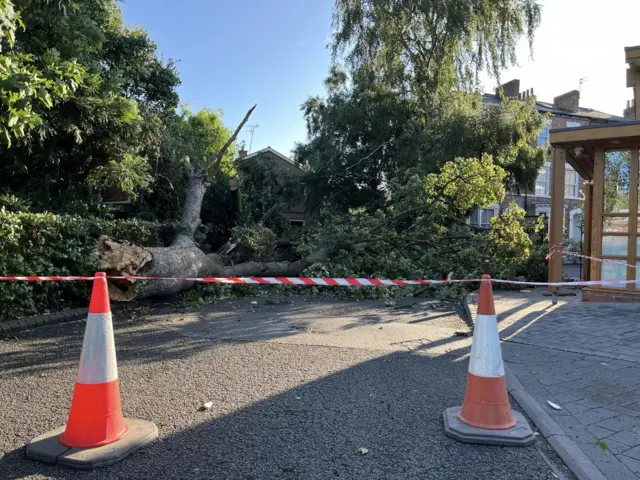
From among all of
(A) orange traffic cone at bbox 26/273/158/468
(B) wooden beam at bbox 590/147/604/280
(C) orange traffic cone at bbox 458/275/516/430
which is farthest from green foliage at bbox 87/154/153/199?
(B) wooden beam at bbox 590/147/604/280

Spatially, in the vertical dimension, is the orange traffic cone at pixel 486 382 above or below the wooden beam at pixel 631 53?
below

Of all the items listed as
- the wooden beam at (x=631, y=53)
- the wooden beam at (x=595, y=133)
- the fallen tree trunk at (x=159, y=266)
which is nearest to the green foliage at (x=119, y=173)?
the fallen tree trunk at (x=159, y=266)

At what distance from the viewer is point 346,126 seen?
21.4 meters

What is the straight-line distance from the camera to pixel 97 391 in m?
3.02

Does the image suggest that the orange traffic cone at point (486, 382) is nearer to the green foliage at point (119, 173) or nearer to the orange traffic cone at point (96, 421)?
the orange traffic cone at point (96, 421)

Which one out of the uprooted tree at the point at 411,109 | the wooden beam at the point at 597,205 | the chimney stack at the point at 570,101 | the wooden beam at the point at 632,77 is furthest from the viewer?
the chimney stack at the point at 570,101

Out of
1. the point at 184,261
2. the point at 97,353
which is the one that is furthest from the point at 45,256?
the point at 97,353

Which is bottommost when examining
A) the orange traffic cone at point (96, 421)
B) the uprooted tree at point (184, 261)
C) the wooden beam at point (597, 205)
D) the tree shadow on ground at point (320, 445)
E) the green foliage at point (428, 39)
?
the tree shadow on ground at point (320, 445)

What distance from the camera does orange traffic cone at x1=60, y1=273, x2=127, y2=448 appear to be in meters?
2.95

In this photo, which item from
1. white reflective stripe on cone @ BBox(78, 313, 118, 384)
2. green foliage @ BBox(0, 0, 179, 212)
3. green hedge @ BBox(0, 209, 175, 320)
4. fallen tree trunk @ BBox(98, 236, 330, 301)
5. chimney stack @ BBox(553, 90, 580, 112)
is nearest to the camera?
white reflective stripe on cone @ BBox(78, 313, 118, 384)

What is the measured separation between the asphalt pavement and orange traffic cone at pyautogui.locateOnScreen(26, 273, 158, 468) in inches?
3.2

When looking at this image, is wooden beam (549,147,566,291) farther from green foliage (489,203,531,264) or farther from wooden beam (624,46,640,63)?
wooden beam (624,46,640,63)

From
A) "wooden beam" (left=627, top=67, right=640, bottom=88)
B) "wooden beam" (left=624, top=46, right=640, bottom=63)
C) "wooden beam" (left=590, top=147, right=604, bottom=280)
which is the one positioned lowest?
"wooden beam" (left=590, top=147, right=604, bottom=280)

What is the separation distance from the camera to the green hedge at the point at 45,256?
6.59m
